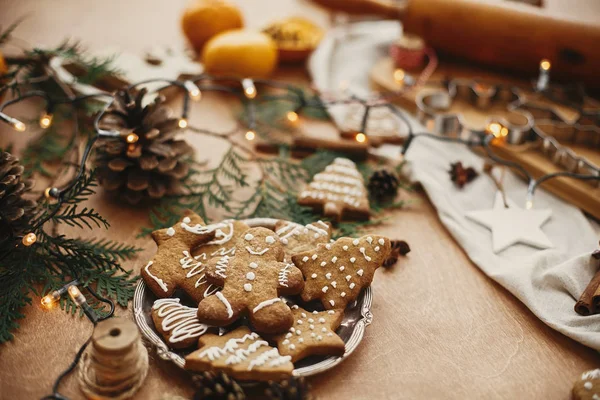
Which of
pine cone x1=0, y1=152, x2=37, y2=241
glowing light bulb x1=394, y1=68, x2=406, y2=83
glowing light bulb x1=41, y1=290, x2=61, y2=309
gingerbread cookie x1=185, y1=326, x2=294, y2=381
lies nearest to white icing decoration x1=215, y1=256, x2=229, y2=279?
gingerbread cookie x1=185, y1=326, x2=294, y2=381

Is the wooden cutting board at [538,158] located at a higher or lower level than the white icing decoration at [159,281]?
lower

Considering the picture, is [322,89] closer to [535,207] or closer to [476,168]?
[476,168]

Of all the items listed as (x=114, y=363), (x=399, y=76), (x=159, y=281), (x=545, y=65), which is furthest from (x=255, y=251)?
(x=545, y=65)

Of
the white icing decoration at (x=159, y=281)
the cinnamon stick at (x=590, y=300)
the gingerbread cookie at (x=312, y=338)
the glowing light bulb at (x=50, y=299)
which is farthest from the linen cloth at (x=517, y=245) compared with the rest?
the glowing light bulb at (x=50, y=299)

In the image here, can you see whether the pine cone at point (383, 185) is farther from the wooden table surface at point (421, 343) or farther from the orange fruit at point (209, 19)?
the orange fruit at point (209, 19)

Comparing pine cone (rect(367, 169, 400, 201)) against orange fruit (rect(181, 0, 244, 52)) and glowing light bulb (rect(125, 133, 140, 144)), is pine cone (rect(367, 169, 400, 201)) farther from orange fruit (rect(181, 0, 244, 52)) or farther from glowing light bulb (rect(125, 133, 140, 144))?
orange fruit (rect(181, 0, 244, 52))

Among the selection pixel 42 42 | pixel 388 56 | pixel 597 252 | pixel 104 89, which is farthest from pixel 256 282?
pixel 42 42

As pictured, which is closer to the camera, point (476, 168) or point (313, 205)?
point (313, 205)
